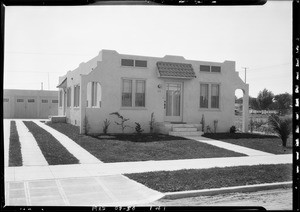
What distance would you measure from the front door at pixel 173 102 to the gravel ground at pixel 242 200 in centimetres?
1108

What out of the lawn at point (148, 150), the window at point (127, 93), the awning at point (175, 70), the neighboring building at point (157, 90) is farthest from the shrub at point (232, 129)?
the window at point (127, 93)

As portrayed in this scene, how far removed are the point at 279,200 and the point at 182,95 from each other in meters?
11.9

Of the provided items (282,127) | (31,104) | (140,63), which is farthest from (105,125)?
(31,104)

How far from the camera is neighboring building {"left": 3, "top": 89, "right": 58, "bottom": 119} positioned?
3381 cm

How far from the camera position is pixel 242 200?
534 centimetres

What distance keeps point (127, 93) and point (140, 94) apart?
0.72 metres

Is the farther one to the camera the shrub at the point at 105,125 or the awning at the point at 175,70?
the awning at the point at 175,70

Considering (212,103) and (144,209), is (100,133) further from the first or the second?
(144,209)


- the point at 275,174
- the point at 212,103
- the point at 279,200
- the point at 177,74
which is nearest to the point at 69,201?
the point at 279,200

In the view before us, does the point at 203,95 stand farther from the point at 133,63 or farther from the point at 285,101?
the point at 285,101

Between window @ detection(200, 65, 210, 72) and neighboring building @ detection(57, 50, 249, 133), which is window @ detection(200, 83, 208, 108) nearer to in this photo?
neighboring building @ detection(57, 50, 249, 133)

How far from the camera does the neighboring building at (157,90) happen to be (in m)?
15.5

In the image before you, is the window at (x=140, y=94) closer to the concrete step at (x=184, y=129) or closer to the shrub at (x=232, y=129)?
Answer: the concrete step at (x=184, y=129)

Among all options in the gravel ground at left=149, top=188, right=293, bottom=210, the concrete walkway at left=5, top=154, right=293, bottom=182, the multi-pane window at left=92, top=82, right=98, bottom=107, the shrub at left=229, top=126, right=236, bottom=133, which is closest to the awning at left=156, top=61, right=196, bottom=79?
the shrub at left=229, top=126, right=236, bottom=133
